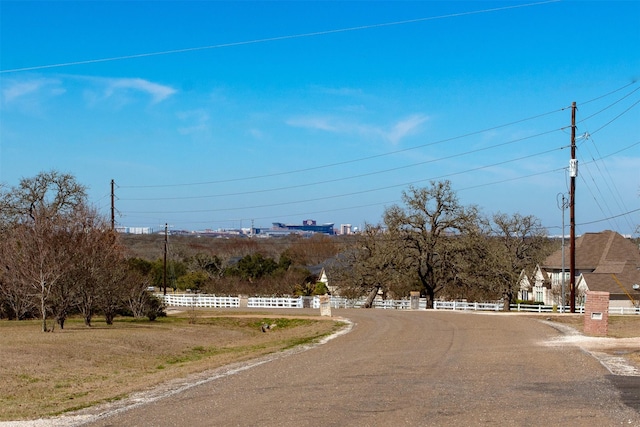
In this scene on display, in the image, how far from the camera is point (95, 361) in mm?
23266

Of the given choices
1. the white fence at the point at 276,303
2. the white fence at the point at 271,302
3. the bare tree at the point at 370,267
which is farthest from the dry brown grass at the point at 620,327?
the white fence at the point at 276,303

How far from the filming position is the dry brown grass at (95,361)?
49.1ft

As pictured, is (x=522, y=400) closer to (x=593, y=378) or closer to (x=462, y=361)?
(x=593, y=378)

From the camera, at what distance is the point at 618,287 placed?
6359cm

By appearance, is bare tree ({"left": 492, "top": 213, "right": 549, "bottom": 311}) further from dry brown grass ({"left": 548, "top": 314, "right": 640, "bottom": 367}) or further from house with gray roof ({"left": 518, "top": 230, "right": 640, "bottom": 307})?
dry brown grass ({"left": 548, "top": 314, "right": 640, "bottom": 367})

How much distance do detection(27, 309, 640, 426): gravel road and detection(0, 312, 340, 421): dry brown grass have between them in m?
1.99

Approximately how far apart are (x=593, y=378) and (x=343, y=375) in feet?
17.7

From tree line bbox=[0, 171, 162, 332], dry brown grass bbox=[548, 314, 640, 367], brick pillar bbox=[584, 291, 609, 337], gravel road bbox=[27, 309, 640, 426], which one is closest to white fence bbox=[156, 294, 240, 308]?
tree line bbox=[0, 171, 162, 332]

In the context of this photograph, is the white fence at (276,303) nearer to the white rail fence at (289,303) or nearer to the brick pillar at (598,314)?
the white rail fence at (289,303)

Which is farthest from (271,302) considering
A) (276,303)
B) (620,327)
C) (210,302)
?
(620,327)

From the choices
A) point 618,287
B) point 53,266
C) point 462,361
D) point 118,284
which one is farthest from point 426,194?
point 462,361

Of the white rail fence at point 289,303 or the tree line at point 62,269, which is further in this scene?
the white rail fence at point 289,303

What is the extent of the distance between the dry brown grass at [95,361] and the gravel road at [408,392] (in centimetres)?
199

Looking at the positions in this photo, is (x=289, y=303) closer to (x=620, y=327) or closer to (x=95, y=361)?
(x=620, y=327)
